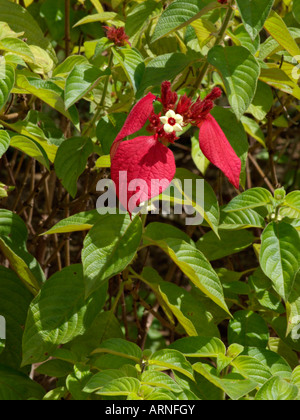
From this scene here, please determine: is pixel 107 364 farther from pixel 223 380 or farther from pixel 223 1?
pixel 223 1

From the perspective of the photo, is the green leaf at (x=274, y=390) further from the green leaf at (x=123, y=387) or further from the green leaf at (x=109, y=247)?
the green leaf at (x=109, y=247)

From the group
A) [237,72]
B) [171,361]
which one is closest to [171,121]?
[237,72]

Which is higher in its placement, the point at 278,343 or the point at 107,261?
the point at 107,261

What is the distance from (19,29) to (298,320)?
39.1 inches

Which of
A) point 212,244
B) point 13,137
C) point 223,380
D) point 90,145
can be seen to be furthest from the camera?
point 212,244

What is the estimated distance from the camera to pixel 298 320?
1.25 m

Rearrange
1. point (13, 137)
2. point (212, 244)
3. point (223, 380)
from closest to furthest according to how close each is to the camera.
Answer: point (223, 380) → point (13, 137) → point (212, 244)

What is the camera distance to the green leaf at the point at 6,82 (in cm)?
108

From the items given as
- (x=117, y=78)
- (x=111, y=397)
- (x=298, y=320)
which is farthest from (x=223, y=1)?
(x=111, y=397)

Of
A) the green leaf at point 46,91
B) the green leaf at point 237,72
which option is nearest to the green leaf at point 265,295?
the green leaf at point 237,72

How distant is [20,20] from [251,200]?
29.4 inches

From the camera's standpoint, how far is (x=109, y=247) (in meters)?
1.13

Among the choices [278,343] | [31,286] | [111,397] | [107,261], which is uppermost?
[107,261]

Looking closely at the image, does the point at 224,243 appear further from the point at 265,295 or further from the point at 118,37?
the point at 118,37
